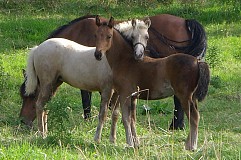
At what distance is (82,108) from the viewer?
1189cm

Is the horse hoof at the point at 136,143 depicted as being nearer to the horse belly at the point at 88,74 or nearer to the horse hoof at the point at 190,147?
the horse hoof at the point at 190,147

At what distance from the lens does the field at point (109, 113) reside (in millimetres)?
7890

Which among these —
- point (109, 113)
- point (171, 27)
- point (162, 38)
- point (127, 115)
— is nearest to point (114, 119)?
point (127, 115)

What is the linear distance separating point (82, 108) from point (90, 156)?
14.1ft

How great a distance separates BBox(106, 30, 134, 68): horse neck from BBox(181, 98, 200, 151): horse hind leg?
0.97 meters

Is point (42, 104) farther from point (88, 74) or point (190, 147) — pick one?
point (190, 147)

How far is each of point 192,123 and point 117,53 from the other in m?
1.31

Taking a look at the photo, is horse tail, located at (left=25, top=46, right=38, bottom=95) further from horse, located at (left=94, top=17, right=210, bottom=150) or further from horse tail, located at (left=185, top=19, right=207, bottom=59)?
horse tail, located at (left=185, top=19, right=207, bottom=59)

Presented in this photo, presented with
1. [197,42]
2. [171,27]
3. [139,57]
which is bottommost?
[197,42]

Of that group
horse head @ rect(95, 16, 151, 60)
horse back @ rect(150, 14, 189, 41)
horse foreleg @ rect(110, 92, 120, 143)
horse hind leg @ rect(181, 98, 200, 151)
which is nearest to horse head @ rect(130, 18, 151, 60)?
horse head @ rect(95, 16, 151, 60)

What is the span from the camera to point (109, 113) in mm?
10852

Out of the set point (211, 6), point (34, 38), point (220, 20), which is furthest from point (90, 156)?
point (211, 6)

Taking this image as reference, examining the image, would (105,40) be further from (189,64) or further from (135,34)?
(189,64)

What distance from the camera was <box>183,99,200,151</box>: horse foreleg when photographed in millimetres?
8602
